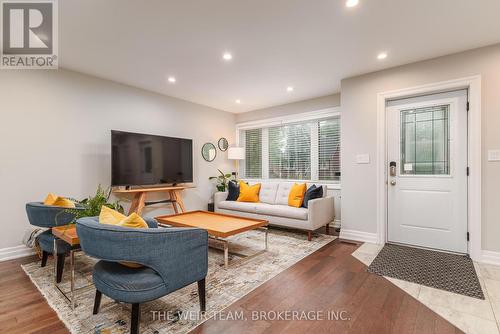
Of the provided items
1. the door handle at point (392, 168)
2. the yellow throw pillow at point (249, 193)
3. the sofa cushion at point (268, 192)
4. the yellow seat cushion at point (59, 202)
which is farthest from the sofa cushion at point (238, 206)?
the yellow seat cushion at point (59, 202)

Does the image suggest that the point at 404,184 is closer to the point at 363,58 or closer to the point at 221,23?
the point at 363,58

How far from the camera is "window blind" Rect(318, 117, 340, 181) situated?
4.70 metres

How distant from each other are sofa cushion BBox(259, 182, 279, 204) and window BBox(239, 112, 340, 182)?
2.20ft

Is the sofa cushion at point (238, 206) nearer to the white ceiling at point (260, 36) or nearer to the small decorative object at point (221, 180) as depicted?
the small decorative object at point (221, 180)

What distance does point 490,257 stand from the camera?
2.81 meters

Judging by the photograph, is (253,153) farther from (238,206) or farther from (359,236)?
(359,236)

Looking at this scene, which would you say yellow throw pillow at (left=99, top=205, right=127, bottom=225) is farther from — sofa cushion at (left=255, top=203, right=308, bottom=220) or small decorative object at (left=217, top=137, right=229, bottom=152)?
small decorative object at (left=217, top=137, right=229, bottom=152)

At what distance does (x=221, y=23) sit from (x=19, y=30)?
2.12 meters

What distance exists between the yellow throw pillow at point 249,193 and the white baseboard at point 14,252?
3208 millimetres

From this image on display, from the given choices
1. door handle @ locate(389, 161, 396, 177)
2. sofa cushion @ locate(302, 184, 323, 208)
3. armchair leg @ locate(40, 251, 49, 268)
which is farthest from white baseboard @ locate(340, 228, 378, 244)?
armchair leg @ locate(40, 251, 49, 268)

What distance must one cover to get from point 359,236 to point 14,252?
15.2ft

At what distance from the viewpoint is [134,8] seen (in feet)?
7.16

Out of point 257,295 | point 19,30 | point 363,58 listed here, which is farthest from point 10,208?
point 363,58

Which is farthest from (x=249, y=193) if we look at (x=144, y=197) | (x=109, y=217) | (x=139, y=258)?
(x=139, y=258)
